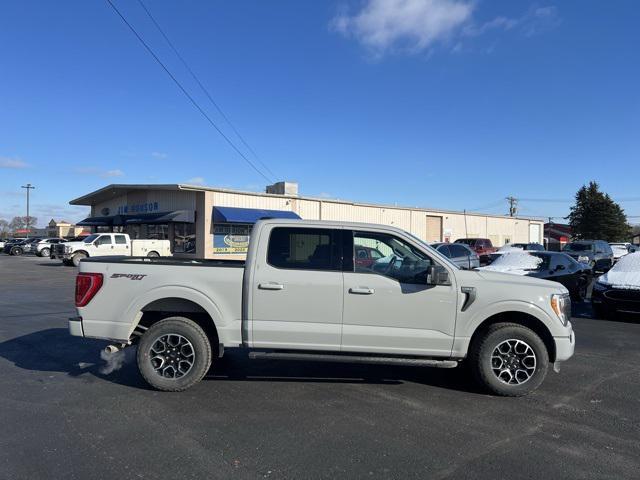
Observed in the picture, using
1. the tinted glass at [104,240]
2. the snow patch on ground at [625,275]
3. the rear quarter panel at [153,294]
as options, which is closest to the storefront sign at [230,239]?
the tinted glass at [104,240]

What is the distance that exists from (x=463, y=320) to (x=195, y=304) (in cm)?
298

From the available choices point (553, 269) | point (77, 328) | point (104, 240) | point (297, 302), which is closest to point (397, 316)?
point (297, 302)

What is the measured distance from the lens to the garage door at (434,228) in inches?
1781

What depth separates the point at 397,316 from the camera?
17.1 feet

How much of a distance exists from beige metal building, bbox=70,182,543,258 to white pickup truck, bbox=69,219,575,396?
82.8ft

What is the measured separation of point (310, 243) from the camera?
546 centimetres

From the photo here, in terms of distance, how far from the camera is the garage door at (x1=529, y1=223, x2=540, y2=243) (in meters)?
57.9

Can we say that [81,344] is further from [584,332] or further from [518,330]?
[584,332]

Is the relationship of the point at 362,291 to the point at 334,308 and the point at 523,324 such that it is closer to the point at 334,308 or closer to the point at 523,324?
the point at 334,308

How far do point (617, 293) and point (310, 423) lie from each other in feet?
28.7

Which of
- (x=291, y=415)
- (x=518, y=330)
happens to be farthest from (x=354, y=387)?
(x=518, y=330)

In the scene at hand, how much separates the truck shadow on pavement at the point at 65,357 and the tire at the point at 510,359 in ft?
12.4

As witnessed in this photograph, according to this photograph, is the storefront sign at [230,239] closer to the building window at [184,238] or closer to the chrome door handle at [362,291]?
the building window at [184,238]

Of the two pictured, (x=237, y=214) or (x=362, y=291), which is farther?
(x=237, y=214)
